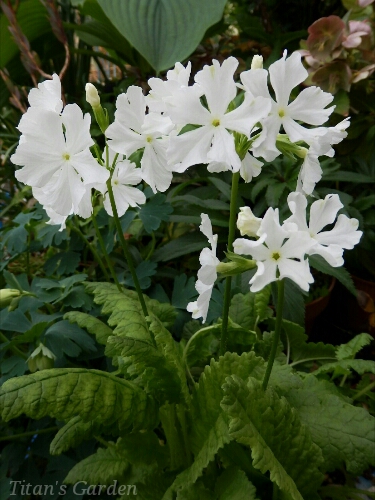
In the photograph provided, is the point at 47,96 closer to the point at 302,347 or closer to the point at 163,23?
the point at 302,347

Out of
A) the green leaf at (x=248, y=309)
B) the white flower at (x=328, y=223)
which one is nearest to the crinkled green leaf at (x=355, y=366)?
the green leaf at (x=248, y=309)

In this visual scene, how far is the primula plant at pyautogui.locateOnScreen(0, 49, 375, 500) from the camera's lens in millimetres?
389

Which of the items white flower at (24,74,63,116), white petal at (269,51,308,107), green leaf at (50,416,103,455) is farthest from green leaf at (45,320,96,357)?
white petal at (269,51,308,107)

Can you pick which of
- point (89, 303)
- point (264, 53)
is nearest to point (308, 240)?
point (89, 303)

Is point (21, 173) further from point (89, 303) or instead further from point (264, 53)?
point (264, 53)

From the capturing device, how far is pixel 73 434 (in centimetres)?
55

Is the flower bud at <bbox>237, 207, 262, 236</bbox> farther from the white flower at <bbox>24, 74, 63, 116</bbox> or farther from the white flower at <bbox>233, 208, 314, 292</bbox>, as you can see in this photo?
the white flower at <bbox>24, 74, 63, 116</bbox>

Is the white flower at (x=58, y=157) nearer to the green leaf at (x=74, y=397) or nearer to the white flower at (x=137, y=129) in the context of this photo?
the white flower at (x=137, y=129)

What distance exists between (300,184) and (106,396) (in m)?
0.33

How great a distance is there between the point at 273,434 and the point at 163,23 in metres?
0.93

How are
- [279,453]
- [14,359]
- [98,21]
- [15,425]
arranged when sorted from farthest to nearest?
[98,21]
[15,425]
[14,359]
[279,453]

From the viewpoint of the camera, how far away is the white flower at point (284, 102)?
382 millimetres

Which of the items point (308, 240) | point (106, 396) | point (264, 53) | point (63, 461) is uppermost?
point (264, 53)

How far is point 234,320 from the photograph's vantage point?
27.8 inches
